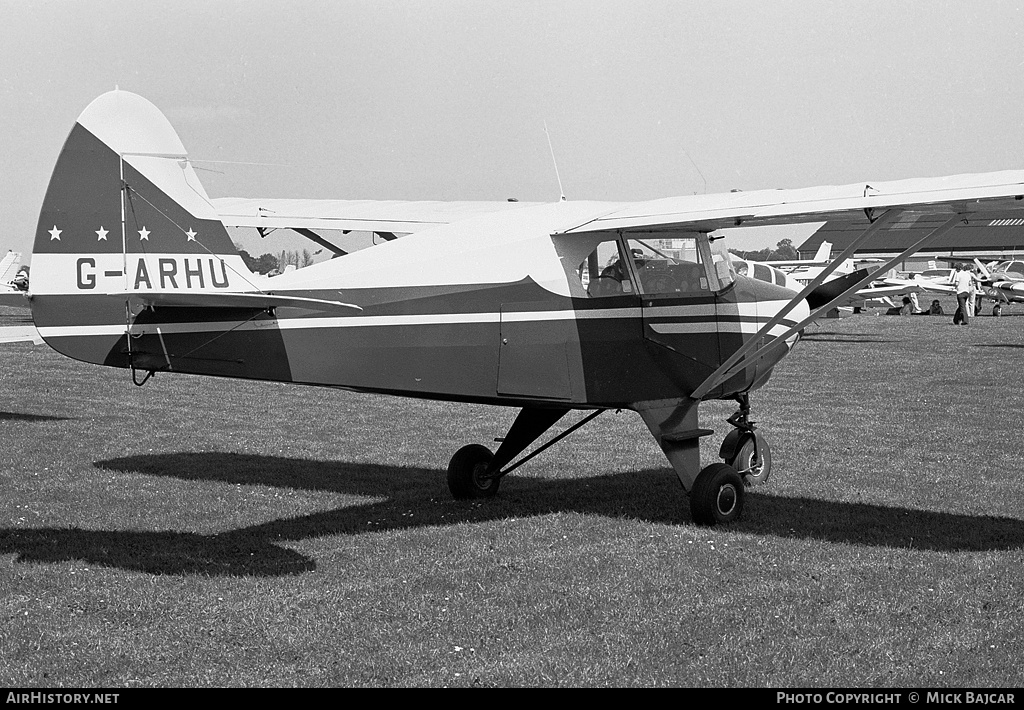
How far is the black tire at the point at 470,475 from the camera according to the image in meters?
8.86

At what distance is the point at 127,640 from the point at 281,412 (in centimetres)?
914

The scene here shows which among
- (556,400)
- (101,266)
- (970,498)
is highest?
(101,266)

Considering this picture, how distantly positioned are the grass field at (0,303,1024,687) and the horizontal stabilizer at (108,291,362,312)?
1.57 meters

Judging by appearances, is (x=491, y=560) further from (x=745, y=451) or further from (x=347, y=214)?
(x=347, y=214)

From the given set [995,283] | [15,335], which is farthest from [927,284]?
[15,335]

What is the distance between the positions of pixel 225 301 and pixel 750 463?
4.73 meters

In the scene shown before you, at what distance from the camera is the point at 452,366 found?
7293mm

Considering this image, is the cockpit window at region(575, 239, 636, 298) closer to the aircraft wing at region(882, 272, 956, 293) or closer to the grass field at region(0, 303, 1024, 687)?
the grass field at region(0, 303, 1024, 687)

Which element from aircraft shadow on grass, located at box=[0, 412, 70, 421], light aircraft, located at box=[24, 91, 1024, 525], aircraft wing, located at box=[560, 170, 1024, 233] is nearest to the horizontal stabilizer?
light aircraft, located at box=[24, 91, 1024, 525]

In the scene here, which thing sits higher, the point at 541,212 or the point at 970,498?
the point at 541,212

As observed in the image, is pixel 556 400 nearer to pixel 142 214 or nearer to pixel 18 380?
pixel 142 214

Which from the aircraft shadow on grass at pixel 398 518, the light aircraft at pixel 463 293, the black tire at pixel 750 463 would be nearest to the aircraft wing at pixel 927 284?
the black tire at pixel 750 463

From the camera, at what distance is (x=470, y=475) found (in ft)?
29.2

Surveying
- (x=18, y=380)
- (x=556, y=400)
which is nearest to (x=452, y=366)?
(x=556, y=400)
